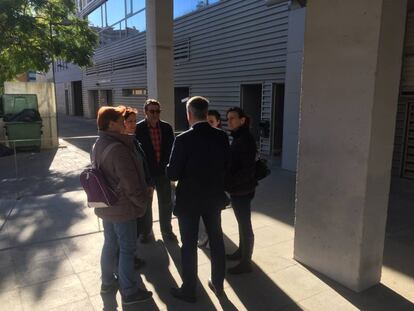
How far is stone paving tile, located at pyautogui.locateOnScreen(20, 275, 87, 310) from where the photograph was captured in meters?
3.12

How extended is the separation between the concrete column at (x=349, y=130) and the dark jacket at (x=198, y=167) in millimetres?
986

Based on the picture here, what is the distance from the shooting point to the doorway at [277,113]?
9695 millimetres

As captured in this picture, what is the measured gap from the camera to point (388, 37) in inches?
115

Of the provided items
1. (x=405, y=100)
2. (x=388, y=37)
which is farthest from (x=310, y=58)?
(x=405, y=100)

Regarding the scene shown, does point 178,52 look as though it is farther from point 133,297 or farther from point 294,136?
point 133,297

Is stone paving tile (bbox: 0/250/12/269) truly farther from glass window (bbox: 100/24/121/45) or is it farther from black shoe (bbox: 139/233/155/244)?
glass window (bbox: 100/24/121/45)

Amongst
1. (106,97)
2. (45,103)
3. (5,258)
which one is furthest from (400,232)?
(106,97)

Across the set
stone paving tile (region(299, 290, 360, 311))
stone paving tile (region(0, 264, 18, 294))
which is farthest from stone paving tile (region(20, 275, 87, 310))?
stone paving tile (region(299, 290, 360, 311))

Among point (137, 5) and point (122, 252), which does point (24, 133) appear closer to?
point (137, 5)

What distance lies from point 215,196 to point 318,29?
68.2 inches

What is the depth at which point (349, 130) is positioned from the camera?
3121mm

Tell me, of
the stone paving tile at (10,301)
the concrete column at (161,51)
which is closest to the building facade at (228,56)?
the concrete column at (161,51)

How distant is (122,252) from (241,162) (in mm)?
1281

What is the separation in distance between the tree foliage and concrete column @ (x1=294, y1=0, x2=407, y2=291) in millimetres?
10880
